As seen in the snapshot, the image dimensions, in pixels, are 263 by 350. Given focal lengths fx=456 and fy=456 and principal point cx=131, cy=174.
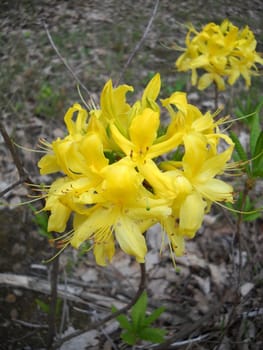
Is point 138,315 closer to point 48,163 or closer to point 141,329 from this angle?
point 141,329

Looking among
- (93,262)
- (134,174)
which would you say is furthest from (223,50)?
(134,174)

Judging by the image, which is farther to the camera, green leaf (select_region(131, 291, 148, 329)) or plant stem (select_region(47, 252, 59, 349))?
green leaf (select_region(131, 291, 148, 329))

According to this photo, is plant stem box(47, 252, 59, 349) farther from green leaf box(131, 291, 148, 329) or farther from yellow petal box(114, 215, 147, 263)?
yellow petal box(114, 215, 147, 263)

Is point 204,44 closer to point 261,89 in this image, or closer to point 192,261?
point 192,261

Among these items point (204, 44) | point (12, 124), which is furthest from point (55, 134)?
point (204, 44)

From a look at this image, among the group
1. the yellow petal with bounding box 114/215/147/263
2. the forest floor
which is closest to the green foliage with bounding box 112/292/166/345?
the forest floor

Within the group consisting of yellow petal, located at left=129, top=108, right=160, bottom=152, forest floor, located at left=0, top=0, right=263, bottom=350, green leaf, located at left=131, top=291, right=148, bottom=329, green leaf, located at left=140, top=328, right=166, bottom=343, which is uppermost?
yellow petal, located at left=129, top=108, right=160, bottom=152

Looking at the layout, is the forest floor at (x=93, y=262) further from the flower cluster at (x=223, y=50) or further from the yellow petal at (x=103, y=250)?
the flower cluster at (x=223, y=50)
